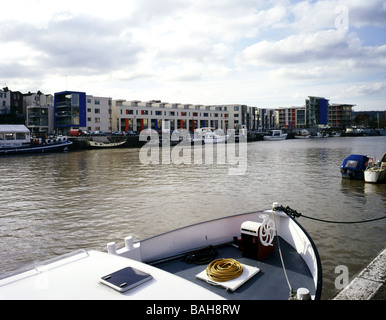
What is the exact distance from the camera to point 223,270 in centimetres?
653

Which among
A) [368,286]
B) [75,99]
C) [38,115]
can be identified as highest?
[75,99]

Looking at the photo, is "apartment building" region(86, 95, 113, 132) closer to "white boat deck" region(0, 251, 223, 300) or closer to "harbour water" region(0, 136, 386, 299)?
"harbour water" region(0, 136, 386, 299)

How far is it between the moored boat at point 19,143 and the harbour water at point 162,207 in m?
27.6

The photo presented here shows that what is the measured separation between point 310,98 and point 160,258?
564 feet

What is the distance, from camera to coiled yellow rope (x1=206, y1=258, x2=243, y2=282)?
6438 millimetres

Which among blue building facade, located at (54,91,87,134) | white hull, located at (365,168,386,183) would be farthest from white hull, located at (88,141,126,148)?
white hull, located at (365,168,386,183)

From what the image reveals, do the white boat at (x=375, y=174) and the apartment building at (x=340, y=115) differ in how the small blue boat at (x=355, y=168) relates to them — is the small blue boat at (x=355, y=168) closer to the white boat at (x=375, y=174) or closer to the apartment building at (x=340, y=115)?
the white boat at (x=375, y=174)

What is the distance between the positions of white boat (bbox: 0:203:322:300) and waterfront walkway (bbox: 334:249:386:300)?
0.59 meters

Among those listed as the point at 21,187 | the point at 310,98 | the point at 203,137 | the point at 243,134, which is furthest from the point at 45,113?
the point at 310,98

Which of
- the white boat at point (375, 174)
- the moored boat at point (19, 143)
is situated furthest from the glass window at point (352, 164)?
the moored boat at point (19, 143)

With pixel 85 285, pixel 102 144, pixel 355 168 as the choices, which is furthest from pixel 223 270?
pixel 102 144

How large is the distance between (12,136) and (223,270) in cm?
5899

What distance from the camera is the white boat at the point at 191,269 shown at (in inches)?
193

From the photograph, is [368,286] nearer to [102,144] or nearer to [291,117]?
[102,144]
